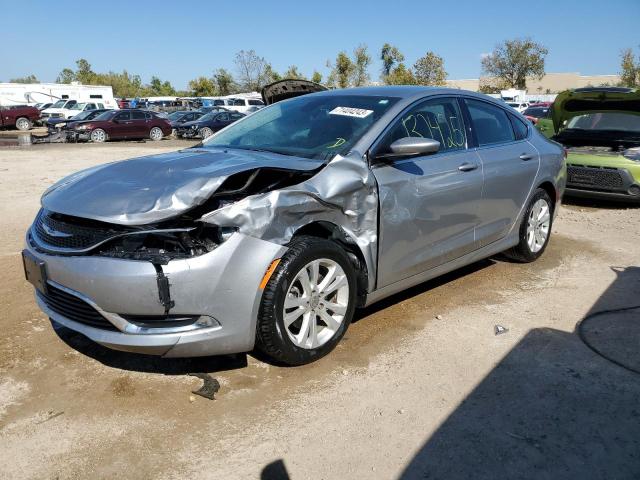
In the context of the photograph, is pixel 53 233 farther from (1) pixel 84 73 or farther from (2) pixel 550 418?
(1) pixel 84 73

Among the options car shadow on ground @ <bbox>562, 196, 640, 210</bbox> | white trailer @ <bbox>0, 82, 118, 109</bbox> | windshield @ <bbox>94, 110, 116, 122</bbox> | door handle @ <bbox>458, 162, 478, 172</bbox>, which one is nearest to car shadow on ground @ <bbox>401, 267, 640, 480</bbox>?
door handle @ <bbox>458, 162, 478, 172</bbox>

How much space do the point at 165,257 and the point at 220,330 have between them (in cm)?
48

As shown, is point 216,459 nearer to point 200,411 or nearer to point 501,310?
point 200,411

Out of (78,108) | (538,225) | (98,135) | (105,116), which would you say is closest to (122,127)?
(105,116)

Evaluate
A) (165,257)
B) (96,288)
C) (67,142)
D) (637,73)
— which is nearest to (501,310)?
(165,257)

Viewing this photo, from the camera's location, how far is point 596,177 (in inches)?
322

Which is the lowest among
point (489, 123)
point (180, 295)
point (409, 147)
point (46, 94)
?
point (180, 295)

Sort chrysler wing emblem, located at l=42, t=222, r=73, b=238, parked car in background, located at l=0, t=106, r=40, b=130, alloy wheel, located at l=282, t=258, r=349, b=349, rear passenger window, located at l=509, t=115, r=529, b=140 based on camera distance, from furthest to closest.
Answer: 1. parked car in background, located at l=0, t=106, r=40, b=130
2. rear passenger window, located at l=509, t=115, r=529, b=140
3. alloy wheel, located at l=282, t=258, r=349, b=349
4. chrysler wing emblem, located at l=42, t=222, r=73, b=238

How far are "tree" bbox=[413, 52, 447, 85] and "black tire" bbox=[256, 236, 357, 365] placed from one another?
160 ft

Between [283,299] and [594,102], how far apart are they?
23.9ft

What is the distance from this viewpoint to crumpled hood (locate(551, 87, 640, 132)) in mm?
7724

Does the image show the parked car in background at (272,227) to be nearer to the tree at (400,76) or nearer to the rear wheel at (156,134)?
the rear wheel at (156,134)

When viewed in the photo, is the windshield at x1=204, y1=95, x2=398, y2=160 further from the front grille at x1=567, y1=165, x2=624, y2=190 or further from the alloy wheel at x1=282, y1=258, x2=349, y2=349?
the front grille at x1=567, y1=165, x2=624, y2=190

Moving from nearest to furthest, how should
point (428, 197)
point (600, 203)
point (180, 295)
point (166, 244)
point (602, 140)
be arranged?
point (180, 295)
point (166, 244)
point (428, 197)
point (602, 140)
point (600, 203)
